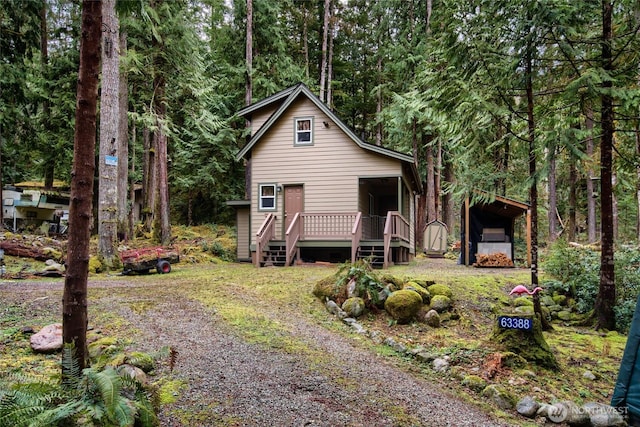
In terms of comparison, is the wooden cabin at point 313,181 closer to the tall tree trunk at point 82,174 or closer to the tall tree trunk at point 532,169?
the tall tree trunk at point 532,169

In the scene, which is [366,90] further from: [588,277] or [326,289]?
[326,289]

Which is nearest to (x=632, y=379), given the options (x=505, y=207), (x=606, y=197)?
(x=606, y=197)

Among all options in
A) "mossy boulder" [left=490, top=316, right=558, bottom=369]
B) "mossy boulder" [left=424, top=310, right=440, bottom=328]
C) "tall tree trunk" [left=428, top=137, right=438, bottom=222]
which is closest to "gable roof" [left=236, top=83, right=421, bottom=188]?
"tall tree trunk" [left=428, top=137, right=438, bottom=222]

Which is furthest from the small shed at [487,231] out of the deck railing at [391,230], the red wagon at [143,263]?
the red wagon at [143,263]

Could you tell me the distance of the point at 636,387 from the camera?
3939 millimetres

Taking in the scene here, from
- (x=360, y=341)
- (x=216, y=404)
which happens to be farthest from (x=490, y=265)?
(x=216, y=404)

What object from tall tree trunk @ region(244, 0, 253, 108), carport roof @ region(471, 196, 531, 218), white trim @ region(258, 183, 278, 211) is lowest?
carport roof @ region(471, 196, 531, 218)

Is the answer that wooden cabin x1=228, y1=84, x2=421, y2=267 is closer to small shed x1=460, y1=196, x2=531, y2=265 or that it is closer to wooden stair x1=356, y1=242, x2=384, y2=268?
wooden stair x1=356, y1=242, x2=384, y2=268

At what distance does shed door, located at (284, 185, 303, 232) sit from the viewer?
15414 mm

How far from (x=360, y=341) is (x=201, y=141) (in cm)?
1975

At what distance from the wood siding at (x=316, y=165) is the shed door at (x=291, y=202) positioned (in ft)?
0.64

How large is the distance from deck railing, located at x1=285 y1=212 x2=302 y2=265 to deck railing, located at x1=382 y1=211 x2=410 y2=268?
304cm

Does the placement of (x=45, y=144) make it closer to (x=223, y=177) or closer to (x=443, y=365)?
(x=223, y=177)

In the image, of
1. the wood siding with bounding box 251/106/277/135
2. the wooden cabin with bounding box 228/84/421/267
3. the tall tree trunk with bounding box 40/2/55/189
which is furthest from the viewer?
the tall tree trunk with bounding box 40/2/55/189
